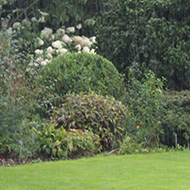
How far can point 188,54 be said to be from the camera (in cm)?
1098

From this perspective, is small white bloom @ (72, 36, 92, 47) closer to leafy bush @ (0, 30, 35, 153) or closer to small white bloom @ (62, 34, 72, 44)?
small white bloom @ (62, 34, 72, 44)

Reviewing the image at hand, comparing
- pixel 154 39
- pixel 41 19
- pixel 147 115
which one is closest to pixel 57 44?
pixel 41 19

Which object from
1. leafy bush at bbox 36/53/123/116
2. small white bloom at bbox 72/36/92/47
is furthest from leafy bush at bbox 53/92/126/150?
small white bloom at bbox 72/36/92/47

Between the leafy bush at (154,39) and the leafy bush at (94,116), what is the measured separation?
2.68m

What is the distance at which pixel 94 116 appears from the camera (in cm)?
830

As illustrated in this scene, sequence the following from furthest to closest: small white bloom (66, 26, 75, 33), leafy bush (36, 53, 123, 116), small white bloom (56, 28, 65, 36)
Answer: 1. small white bloom (66, 26, 75, 33)
2. small white bloom (56, 28, 65, 36)
3. leafy bush (36, 53, 123, 116)

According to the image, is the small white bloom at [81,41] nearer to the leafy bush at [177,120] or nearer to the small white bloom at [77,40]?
the small white bloom at [77,40]

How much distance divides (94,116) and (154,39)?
3.86 meters

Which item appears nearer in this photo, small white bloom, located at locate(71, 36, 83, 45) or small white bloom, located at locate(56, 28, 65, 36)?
small white bloom, located at locate(71, 36, 83, 45)

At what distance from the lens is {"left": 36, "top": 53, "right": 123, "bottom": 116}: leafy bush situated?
9.51 metres

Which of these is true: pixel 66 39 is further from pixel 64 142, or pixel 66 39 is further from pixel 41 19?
pixel 64 142

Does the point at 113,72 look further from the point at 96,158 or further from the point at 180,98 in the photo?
the point at 96,158

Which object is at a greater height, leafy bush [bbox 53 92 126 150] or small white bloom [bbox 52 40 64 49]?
small white bloom [bbox 52 40 64 49]

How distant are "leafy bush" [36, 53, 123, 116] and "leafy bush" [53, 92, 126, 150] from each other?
662 mm
